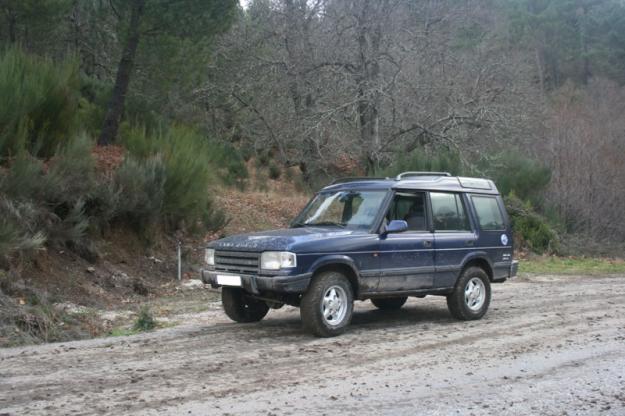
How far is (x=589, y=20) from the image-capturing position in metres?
59.0

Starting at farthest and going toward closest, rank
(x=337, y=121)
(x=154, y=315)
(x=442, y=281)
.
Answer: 1. (x=337, y=121)
2. (x=154, y=315)
3. (x=442, y=281)

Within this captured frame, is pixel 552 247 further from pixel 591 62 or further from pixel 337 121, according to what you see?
pixel 591 62

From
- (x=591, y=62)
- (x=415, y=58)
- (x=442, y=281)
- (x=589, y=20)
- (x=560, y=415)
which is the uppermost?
(x=589, y=20)

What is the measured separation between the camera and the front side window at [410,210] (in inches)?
396

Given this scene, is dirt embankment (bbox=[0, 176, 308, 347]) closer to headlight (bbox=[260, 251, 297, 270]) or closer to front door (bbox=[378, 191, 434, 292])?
headlight (bbox=[260, 251, 297, 270])

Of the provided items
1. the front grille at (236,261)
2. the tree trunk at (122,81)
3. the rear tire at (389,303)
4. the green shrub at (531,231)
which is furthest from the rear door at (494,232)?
the green shrub at (531,231)

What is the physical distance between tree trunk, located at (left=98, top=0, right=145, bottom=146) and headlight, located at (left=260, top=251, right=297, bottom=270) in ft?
34.0

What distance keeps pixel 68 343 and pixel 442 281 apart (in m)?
5.07

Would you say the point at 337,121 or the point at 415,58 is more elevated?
the point at 415,58

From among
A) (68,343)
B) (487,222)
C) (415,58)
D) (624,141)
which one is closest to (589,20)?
(624,141)

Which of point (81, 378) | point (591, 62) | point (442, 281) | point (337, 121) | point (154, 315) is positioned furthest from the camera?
point (591, 62)

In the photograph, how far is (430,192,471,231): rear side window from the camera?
10562 mm

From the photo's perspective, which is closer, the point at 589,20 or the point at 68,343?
the point at 68,343

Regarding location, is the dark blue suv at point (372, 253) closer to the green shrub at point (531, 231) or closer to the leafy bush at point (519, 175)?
the green shrub at point (531, 231)
